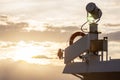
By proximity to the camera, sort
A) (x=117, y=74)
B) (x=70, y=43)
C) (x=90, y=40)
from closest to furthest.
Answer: (x=117, y=74) < (x=90, y=40) < (x=70, y=43)

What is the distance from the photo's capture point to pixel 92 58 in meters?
54.2

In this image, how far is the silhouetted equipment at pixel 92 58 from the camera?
51.3 meters

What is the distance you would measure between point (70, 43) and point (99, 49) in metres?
6.61

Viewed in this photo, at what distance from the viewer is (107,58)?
53.6m

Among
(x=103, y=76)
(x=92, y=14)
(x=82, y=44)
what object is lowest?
(x=103, y=76)

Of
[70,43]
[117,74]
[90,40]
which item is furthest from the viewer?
[70,43]

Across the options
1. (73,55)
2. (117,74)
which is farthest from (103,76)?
(73,55)

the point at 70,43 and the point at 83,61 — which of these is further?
the point at 70,43

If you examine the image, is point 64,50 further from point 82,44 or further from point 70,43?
point 82,44

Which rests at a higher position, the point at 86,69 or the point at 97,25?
the point at 97,25

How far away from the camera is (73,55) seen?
5716 centimetres

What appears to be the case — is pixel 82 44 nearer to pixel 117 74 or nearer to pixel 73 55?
pixel 73 55

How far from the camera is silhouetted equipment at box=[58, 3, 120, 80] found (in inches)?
2020

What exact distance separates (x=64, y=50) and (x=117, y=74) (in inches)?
447
